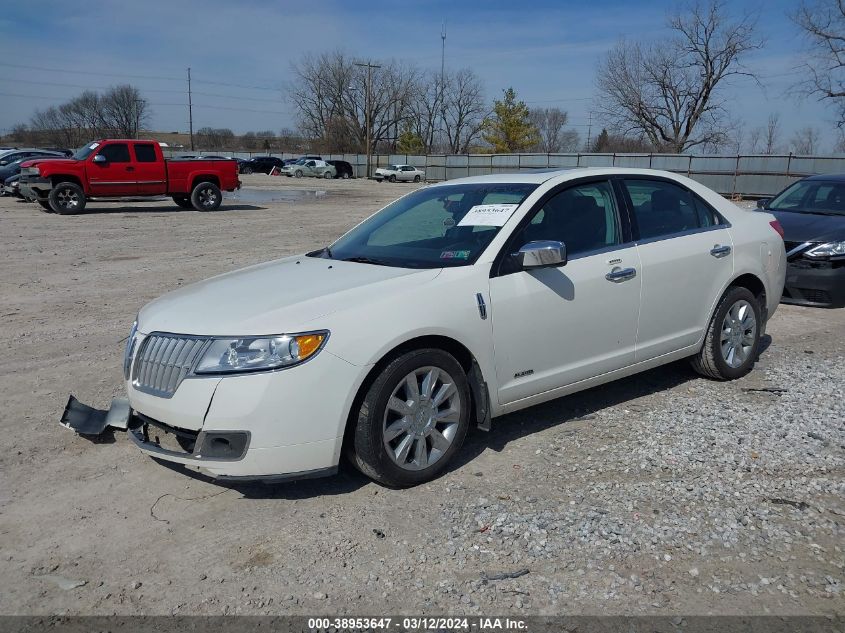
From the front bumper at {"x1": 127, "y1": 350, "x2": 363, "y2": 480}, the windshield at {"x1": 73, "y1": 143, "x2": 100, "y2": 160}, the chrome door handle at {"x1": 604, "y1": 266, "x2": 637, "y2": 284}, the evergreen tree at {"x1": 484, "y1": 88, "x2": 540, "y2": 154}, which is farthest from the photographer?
the evergreen tree at {"x1": 484, "y1": 88, "x2": 540, "y2": 154}

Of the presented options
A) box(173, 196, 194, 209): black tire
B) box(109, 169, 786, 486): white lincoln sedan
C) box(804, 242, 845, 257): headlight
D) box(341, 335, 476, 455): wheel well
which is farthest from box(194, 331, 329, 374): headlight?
box(173, 196, 194, 209): black tire

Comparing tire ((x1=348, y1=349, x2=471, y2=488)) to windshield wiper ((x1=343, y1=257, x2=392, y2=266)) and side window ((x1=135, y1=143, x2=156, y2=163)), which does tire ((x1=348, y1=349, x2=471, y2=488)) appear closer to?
windshield wiper ((x1=343, y1=257, x2=392, y2=266))

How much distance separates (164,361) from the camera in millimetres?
3658

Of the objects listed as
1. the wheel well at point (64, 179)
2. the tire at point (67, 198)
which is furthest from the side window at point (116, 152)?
the tire at point (67, 198)

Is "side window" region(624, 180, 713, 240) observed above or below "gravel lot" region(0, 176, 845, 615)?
above

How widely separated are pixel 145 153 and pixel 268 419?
19058 mm

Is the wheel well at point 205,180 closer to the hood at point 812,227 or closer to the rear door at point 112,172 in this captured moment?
the rear door at point 112,172

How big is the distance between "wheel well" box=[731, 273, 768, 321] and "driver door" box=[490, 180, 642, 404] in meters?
1.35

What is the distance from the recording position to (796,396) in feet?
17.5

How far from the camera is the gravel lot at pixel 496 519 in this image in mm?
2971

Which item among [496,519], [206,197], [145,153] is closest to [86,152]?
[145,153]

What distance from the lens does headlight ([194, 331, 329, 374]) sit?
3.43m

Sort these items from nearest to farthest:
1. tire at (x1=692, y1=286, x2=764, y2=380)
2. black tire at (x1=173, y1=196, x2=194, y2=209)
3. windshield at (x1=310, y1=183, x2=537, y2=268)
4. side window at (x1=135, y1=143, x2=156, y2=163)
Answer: windshield at (x1=310, y1=183, x2=537, y2=268)
tire at (x1=692, y1=286, x2=764, y2=380)
side window at (x1=135, y1=143, x2=156, y2=163)
black tire at (x1=173, y1=196, x2=194, y2=209)

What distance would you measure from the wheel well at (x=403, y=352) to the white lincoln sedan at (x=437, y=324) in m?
0.01
